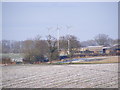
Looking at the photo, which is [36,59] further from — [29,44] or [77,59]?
[77,59]

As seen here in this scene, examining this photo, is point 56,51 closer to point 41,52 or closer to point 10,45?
point 41,52

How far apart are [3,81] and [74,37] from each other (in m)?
7.71

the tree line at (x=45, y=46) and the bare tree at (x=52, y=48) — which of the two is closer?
the tree line at (x=45, y=46)

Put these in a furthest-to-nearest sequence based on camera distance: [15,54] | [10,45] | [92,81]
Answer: [15,54]
[10,45]
[92,81]

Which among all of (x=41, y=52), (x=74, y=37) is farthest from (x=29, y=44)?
(x=74, y=37)

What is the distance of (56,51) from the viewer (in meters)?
12.6

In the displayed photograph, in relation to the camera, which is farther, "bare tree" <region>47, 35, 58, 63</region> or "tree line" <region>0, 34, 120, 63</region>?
"bare tree" <region>47, 35, 58, 63</region>

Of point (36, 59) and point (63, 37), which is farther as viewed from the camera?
point (63, 37)

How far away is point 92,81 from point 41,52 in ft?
21.5

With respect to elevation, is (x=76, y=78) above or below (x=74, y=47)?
below

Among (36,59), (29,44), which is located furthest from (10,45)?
(36,59)

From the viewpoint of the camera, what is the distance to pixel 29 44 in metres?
10.9

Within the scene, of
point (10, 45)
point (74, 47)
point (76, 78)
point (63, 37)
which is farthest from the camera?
point (74, 47)

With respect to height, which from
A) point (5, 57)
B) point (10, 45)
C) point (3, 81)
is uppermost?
point (10, 45)
